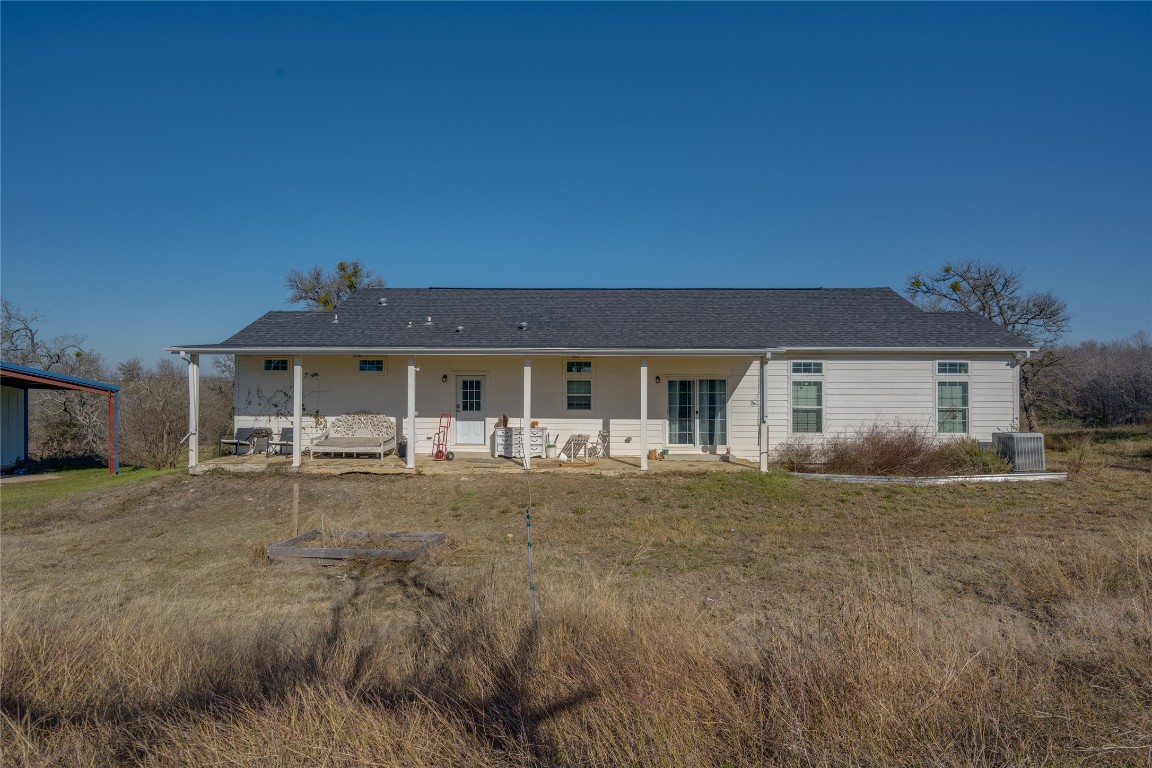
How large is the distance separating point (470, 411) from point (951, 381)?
11.5 meters


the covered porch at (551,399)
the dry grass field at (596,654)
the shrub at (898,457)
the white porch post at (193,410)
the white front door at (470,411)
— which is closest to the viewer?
the dry grass field at (596,654)

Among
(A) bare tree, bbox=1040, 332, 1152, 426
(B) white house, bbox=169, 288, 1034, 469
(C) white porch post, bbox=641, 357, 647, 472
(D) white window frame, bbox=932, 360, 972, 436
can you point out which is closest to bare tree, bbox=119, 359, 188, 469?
(B) white house, bbox=169, 288, 1034, 469

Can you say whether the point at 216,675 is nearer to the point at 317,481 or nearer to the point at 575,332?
the point at 317,481

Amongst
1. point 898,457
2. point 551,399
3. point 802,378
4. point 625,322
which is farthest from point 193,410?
point 898,457

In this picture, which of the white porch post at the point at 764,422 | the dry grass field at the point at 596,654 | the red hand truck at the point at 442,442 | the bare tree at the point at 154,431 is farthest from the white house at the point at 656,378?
the dry grass field at the point at 596,654

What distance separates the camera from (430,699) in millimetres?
3432

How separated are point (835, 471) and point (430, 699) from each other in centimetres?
1234

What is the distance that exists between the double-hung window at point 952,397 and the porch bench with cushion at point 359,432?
12978 mm

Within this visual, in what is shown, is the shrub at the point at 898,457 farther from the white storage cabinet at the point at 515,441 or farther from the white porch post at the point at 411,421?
the white porch post at the point at 411,421

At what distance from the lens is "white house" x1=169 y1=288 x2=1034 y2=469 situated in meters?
15.8

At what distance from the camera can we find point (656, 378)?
53.4 ft

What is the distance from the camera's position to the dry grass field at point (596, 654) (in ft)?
10.3

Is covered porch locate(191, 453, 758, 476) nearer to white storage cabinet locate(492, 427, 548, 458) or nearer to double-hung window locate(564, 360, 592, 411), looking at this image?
white storage cabinet locate(492, 427, 548, 458)

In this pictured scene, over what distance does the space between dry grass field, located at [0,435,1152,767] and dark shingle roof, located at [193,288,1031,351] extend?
7397 millimetres
